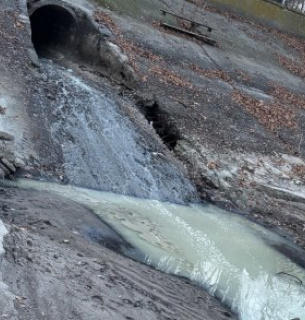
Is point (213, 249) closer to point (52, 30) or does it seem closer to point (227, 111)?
point (227, 111)

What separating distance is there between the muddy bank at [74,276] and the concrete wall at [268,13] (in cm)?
1897

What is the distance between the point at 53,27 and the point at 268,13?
1308cm

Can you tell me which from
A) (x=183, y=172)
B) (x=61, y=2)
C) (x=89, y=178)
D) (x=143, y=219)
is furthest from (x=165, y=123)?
(x=61, y=2)

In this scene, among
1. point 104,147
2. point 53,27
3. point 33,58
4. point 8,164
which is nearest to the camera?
point 8,164

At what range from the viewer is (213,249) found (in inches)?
338

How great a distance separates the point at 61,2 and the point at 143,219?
8798mm

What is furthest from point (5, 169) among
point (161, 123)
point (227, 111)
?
point (227, 111)

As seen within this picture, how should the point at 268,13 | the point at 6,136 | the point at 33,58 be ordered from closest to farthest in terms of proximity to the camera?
the point at 6,136
the point at 33,58
the point at 268,13

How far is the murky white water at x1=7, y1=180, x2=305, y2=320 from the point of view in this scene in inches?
294

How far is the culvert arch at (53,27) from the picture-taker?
15.5 m

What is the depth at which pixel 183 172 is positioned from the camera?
1132 cm

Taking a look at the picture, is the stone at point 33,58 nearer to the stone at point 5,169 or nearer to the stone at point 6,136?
the stone at point 6,136

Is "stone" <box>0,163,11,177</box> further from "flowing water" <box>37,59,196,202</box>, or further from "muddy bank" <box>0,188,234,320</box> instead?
"flowing water" <box>37,59,196,202</box>

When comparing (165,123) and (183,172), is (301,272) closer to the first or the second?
(183,172)
